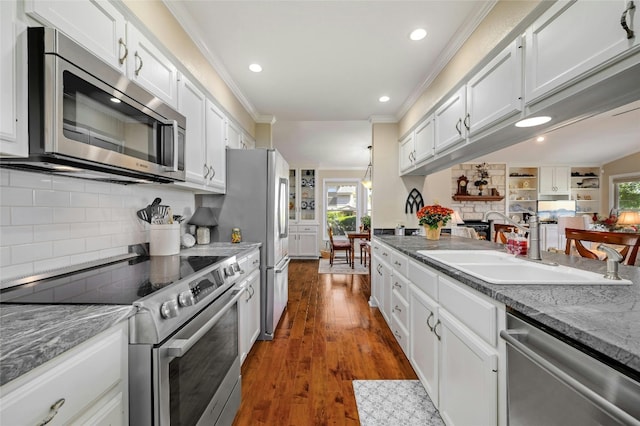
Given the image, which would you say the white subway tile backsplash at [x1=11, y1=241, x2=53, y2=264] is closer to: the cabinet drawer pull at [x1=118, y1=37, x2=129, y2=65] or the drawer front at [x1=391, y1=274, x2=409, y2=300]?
the cabinet drawer pull at [x1=118, y1=37, x2=129, y2=65]

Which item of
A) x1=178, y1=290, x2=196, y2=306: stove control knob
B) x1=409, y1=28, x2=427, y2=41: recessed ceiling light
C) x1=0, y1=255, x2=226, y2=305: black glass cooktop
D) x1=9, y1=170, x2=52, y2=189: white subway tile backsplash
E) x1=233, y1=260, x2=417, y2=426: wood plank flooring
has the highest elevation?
x1=409, y1=28, x2=427, y2=41: recessed ceiling light

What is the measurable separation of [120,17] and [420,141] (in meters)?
2.64

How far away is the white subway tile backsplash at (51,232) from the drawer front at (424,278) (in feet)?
6.43

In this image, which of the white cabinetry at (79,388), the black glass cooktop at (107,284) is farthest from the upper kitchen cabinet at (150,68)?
the white cabinetry at (79,388)

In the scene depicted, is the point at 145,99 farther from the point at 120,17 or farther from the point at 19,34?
the point at 19,34

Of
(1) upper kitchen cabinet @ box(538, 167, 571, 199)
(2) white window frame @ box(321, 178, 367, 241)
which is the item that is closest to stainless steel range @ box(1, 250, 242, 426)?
(2) white window frame @ box(321, 178, 367, 241)

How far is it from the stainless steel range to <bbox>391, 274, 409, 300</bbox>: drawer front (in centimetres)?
129

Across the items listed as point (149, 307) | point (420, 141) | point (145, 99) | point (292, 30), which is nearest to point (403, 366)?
point (149, 307)

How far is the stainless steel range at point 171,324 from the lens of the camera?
2.86 feet

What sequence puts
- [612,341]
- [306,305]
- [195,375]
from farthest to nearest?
[306,305] < [195,375] < [612,341]

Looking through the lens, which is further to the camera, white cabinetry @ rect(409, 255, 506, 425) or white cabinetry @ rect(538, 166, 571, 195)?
white cabinetry @ rect(538, 166, 571, 195)

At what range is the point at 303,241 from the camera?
7285 mm

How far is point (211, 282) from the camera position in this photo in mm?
1359

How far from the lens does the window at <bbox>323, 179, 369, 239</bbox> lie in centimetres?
755
